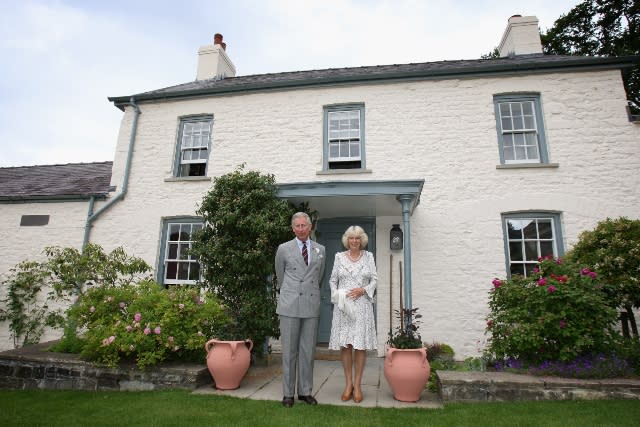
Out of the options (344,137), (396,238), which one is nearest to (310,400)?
(396,238)

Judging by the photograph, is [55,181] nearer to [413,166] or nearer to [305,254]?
[305,254]

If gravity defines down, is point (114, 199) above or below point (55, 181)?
below

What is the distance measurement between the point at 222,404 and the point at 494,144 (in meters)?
6.97

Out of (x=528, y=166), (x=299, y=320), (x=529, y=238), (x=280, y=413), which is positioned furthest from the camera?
(x=528, y=166)

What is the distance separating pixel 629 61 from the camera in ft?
23.8

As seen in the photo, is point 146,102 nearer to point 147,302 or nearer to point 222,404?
point 147,302

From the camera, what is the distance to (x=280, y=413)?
3682 millimetres

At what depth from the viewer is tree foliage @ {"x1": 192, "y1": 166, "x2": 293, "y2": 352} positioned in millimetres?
5820

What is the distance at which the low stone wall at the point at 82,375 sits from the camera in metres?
4.68

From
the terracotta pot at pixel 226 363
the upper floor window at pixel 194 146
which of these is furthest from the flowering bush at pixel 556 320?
the upper floor window at pixel 194 146

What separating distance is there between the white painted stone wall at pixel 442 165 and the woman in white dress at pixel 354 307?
3101 mm

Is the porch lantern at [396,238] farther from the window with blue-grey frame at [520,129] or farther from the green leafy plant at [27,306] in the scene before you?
the green leafy plant at [27,306]

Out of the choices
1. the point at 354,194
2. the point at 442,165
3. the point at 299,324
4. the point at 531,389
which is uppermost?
the point at 442,165

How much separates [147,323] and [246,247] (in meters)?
1.85
